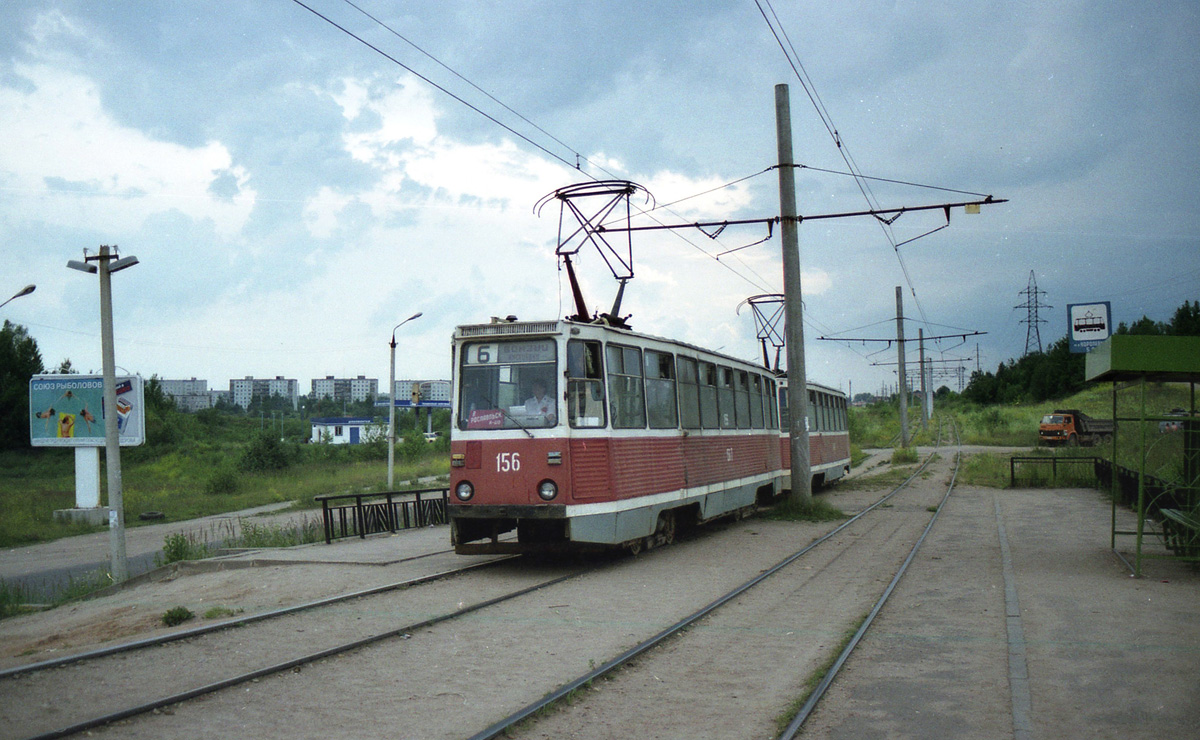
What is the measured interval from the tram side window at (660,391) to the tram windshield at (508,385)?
205 centimetres

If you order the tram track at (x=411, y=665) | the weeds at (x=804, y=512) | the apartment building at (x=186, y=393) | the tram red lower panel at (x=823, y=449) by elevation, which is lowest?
the weeds at (x=804, y=512)

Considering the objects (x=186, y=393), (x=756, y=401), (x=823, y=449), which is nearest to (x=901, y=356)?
(x=823, y=449)

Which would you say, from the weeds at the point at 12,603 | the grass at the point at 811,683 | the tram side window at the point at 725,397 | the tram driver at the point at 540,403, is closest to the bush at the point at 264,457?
the weeds at the point at 12,603

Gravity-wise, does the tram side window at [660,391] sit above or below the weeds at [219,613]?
above

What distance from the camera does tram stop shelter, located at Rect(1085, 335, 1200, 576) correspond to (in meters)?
9.99

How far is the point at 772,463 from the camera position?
20375mm

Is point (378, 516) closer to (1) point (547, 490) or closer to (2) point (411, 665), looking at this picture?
(1) point (547, 490)

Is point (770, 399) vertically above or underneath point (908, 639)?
above

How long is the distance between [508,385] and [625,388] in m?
1.67

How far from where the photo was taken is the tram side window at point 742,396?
57.5 ft

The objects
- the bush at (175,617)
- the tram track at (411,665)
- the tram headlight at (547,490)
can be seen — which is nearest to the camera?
the tram track at (411,665)

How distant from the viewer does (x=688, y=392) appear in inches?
570

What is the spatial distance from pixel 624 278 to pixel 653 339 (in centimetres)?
151

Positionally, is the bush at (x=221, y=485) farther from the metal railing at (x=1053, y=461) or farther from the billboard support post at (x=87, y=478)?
the metal railing at (x=1053, y=461)
